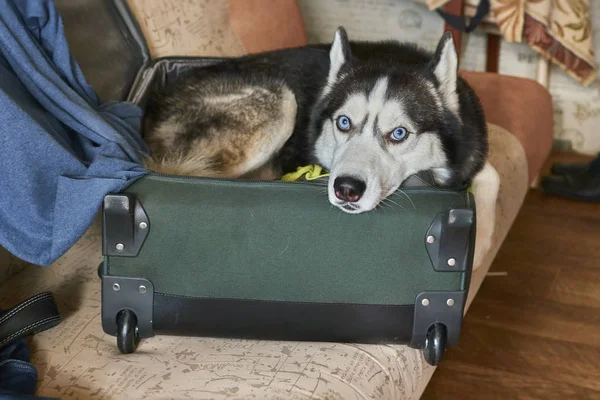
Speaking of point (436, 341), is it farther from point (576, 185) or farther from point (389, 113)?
point (576, 185)

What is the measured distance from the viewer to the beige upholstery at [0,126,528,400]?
4.10 feet

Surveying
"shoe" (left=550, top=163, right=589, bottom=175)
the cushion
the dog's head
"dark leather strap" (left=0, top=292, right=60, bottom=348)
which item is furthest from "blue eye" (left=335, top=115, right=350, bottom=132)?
A: "shoe" (left=550, top=163, right=589, bottom=175)

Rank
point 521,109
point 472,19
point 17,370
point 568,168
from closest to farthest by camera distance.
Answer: point 17,370 < point 521,109 < point 472,19 < point 568,168

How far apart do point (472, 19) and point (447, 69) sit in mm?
1607

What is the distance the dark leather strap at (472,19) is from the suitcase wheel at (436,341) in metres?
2.04

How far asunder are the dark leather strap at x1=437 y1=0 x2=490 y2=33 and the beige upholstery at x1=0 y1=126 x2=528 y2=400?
198cm

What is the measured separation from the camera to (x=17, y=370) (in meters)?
1.27

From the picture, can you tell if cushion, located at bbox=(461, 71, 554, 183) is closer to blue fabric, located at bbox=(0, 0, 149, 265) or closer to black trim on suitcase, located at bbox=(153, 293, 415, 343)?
black trim on suitcase, located at bbox=(153, 293, 415, 343)

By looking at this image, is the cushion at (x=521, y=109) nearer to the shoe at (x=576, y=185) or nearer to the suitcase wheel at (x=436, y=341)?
the shoe at (x=576, y=185)

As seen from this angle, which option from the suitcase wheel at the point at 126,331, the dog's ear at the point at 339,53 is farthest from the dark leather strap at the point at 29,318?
the dog's ear at the point at 339,53

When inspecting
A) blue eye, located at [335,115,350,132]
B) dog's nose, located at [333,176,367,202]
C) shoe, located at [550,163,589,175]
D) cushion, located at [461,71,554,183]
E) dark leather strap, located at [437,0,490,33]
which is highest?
dark leather strap, located at [437,0,490,33]

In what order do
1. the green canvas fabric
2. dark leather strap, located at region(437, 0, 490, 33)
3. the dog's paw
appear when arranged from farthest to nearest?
dark leather strap, located at region(437, 0, 490, 33)
the dog's paw
the green canvas fabric

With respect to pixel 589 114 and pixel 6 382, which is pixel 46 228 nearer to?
pixel 6 382

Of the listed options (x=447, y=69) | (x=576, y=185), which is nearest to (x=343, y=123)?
(x=447, y=69)
